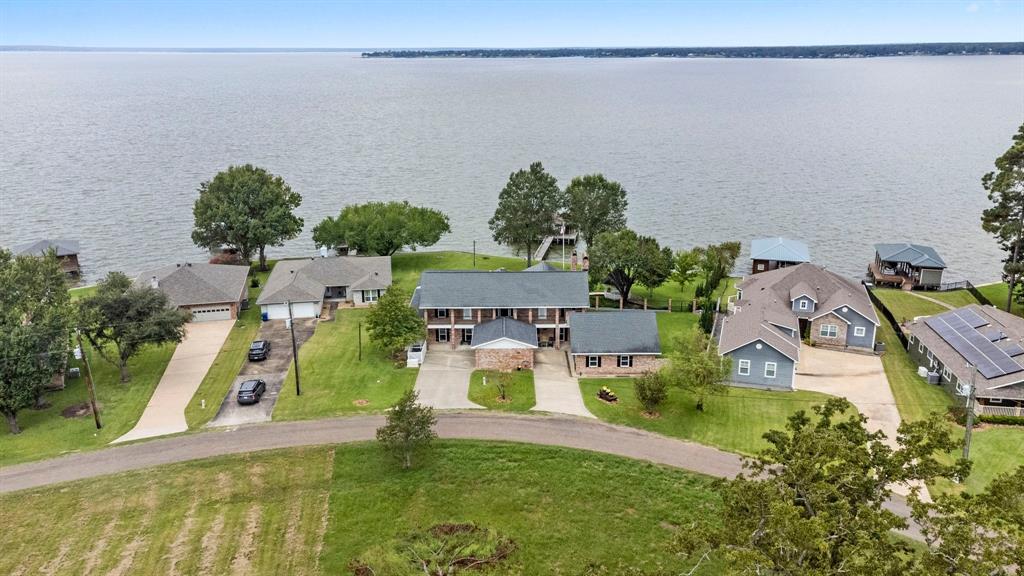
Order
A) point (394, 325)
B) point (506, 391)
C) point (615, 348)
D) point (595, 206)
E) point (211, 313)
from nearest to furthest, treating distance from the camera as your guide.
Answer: point (506, 391) → point (615, 348) → point (394, 325) → point (211, 313) → point (595, 206)

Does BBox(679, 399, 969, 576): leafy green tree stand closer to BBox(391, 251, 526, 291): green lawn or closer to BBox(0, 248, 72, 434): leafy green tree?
BBox(0, 248, 72, 434): leafy green tree

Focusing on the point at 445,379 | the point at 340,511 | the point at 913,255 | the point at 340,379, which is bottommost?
the point at 340,511

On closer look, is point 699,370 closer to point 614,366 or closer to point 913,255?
point 614,366

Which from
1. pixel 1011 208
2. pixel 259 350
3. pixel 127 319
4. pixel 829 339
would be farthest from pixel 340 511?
pixel 1011 208

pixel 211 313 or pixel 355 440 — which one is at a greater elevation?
pixel 211 313

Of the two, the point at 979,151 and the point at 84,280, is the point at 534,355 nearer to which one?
the point at 84,280

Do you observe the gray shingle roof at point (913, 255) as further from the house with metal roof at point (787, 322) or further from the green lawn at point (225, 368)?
the green lawn at point (225, 368)
